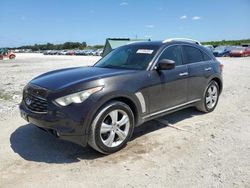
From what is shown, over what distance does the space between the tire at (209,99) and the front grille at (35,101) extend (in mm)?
3465

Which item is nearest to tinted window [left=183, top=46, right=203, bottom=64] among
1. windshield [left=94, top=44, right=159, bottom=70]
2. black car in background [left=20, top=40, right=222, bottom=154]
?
black car in background [left=20, top=40, right=222, bottom=154]

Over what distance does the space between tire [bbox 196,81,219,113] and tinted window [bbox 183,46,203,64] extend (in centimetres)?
69

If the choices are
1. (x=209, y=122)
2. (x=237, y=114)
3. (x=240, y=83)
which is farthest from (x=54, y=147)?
(x=240, y=83)

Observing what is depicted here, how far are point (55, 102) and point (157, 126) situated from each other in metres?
2.35

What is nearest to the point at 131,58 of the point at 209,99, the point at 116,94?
the point at 116,94

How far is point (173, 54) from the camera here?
17.0 ft

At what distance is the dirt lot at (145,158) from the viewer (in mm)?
3320

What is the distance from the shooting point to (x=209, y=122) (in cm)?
557

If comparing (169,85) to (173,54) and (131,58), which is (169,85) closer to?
(173,54)

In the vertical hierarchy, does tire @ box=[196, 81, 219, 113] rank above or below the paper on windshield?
below

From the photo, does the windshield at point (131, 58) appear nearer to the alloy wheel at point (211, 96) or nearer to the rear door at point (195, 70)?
the rear door at point (195, 70)

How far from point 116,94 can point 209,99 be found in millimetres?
3043

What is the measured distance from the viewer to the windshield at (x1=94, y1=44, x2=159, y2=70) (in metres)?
4.76

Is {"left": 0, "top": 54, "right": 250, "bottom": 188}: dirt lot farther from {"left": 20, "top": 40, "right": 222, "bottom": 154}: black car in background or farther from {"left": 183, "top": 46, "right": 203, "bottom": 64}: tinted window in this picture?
{"left": 183, "top": 46, "right": 203, "bottom": 64}: tinted window
